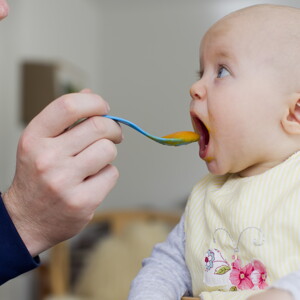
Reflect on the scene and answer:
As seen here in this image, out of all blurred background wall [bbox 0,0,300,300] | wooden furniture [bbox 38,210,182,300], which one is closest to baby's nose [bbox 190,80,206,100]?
wooden furniture [bbox 38,210,182,300]

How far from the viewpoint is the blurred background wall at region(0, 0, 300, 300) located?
469cm

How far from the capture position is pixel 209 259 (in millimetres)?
803

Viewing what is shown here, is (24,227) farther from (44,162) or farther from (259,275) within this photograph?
(259,275)

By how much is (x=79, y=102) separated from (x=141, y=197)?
4.13 m

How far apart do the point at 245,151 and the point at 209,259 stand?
17cm

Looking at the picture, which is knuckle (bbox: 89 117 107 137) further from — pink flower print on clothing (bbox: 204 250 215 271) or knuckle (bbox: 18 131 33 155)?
pink flower print on clothing (bbox: 204 250 215 271)

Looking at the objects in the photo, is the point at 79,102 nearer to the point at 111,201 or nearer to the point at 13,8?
the point at 13,8

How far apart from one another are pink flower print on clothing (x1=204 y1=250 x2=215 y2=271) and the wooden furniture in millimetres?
2353

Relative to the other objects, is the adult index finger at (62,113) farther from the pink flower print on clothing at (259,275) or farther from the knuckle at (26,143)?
the pink flower print on clothing at (259,275)

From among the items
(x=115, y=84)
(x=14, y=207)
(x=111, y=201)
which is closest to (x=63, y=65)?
(x=115, y=84)

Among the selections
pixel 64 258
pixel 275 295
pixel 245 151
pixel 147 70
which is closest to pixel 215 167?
pixel 245 151

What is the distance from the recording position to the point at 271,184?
0.78 metres

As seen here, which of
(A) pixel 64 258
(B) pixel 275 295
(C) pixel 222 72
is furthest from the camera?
(A) pixel 64 258

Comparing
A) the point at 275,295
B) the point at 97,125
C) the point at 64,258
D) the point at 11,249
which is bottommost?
the point at 64,258
